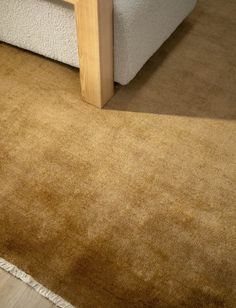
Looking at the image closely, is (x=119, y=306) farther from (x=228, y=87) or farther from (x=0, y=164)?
(x=228, y=87)

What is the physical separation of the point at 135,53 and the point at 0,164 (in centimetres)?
64


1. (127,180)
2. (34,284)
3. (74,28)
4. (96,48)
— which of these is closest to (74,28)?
(74,28)

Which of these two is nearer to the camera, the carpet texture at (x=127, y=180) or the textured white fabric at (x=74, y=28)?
the carpet texture at (x=127, y=180)

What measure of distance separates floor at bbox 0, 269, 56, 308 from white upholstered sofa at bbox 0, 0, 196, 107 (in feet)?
2.67

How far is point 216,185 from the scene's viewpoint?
120 centimetres

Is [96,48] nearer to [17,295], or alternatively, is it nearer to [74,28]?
[74,28]

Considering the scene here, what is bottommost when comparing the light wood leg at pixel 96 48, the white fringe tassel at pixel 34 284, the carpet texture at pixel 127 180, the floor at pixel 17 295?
the floor at pixel 17 295

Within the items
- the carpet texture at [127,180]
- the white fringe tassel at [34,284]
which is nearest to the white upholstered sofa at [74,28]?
the carpet texture at [127,180]

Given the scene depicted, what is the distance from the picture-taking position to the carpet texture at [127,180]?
1.01m

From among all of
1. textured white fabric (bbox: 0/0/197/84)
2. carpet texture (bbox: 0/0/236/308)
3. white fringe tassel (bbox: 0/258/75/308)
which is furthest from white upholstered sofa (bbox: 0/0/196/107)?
Result: white fringe tassel (bbox: 0/258/75/308)

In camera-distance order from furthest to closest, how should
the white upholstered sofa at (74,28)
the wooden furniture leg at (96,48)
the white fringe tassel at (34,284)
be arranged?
1. the white upholstered sofa at (74,28)
2. the wooden furniture leg at (96,48)
3. the white fringe tassel at (34,284)

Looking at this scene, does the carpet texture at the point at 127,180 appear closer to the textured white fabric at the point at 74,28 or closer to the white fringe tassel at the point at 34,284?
the white fringe tassel at the point at 34,284

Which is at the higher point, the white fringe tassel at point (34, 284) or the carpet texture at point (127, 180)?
the carpet texture at point (127, 180)

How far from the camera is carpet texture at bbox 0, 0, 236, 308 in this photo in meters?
1.01
